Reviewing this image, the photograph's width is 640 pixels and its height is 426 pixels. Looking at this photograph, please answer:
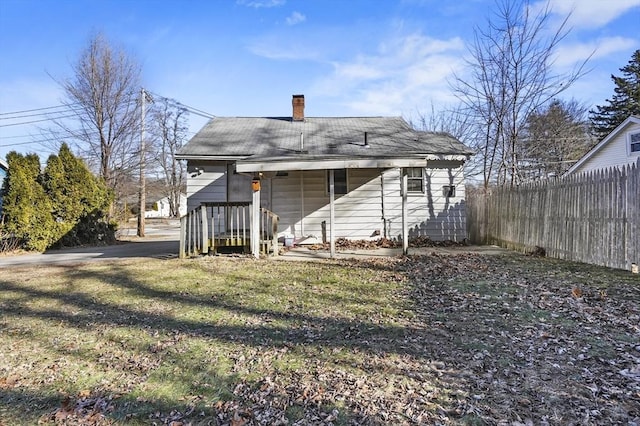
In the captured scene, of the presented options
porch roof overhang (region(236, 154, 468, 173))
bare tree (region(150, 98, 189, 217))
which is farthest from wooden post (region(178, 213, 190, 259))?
bare tree (region(150, 98, 189, 217))

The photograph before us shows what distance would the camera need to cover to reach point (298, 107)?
1538 cm

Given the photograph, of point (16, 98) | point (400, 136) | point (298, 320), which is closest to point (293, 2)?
point (400, 136)

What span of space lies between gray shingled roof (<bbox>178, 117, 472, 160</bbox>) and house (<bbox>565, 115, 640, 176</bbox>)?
8.23 meters

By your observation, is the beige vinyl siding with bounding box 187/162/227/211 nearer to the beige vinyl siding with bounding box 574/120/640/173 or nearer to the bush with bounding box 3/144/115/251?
the bush with bounding box 3/144/115/251

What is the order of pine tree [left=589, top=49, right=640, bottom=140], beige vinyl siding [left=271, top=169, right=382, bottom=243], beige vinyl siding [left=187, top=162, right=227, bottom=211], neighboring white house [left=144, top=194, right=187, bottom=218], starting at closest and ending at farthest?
beige vinyl siding [left=187, top=162, right=227, bottom=211] → beige vinyl siding [left=271, top=169, right=382, bottom=243] → pine tree [left=589, top=49, right=640, bottom=140] → neighboring white house [left=144, top=194, right=187, bottom=218]

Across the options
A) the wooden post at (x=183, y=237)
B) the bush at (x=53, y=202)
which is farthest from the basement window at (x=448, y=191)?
the bush at (x=53, y=202)

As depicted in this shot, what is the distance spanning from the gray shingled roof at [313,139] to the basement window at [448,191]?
46.3 inches

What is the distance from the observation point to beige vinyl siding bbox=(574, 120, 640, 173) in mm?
15453

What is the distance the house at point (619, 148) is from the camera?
596 inches

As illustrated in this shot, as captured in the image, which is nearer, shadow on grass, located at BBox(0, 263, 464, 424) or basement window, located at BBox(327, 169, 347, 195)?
shadow on grass, located at BBox(0, 263, 464, 424)

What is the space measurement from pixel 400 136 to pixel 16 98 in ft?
99.5

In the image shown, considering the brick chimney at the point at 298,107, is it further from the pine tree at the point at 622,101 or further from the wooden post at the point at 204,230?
the pine tree at the point at 622,101

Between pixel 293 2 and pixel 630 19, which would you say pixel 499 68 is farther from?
pixel 293 2

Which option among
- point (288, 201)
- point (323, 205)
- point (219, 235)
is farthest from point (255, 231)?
point (323, 205)
